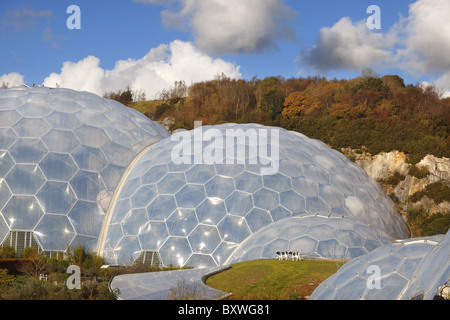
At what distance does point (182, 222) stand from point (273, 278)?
14.6ft

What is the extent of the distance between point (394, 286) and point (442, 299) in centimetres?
135

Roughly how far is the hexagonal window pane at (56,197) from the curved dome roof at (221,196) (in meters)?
1.44

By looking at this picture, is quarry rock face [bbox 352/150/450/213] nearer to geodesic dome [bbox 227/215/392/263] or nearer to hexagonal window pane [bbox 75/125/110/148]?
geodesic dome [bbox 227/215/392/263]

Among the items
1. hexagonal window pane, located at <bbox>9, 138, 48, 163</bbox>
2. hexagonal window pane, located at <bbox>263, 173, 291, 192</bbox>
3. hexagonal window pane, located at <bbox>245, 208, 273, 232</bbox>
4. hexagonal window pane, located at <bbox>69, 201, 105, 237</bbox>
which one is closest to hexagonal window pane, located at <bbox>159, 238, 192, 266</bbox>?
hexagonal window pane, located at <bbox>245, 208, 273, 232</bbox>

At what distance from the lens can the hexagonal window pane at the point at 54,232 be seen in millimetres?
13453

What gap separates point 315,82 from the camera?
55969 mm

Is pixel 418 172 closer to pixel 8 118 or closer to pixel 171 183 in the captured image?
pixel 171 183

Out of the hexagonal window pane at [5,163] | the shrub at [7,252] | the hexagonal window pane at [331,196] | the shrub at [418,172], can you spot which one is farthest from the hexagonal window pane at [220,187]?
the shrub at [418,172]

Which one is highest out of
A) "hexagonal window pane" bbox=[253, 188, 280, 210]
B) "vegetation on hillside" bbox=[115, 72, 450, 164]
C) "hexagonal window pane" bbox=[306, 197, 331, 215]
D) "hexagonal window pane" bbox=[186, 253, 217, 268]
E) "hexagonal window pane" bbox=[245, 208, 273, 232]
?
"vegetation on hillside" bbox=[115, 72, 450, 164]

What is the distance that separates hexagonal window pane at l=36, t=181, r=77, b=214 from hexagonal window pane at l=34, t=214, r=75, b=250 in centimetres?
27

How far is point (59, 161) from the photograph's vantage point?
1474 cm

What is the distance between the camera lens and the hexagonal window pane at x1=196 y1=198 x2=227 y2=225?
43.5 ft

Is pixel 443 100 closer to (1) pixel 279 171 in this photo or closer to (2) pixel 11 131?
(1) pixel 279 171
